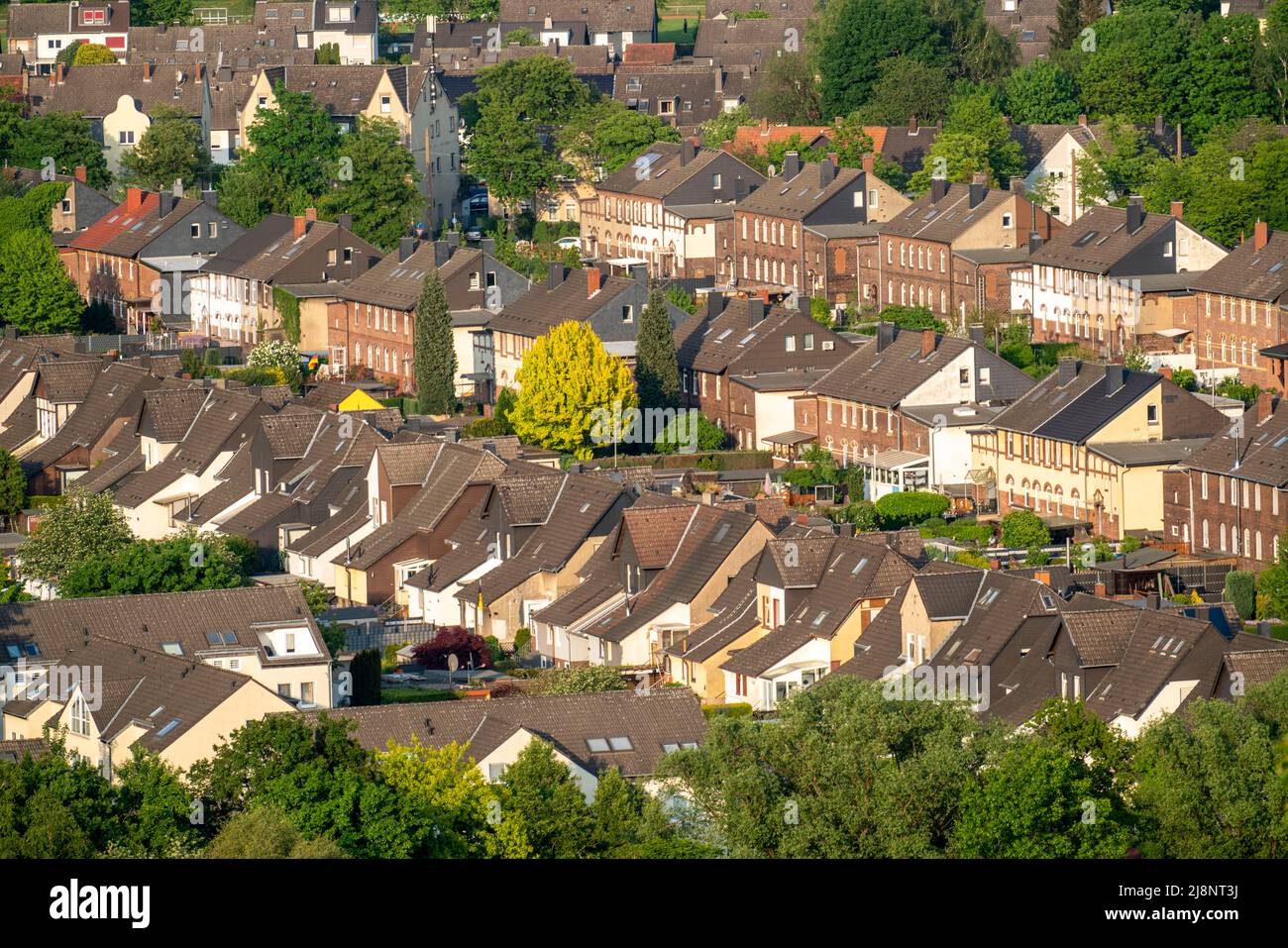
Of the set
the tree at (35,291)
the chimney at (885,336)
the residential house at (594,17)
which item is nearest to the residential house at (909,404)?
the chimney at (885,336)

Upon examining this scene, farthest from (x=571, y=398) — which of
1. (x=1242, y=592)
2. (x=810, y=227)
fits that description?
(x=810, y=227)

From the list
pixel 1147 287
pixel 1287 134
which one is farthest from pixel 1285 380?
pixel 1287 134

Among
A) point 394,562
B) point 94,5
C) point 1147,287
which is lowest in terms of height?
point 394,562

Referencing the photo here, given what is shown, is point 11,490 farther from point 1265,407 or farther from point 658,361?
point 1265,407

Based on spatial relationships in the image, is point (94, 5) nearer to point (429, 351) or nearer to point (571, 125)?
point (571, 125)

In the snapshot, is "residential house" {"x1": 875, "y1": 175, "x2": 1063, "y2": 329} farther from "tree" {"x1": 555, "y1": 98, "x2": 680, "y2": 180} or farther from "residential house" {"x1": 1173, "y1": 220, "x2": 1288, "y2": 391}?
"tree" {"x1": 555, "y1": 98, "x2": 680, "y2": 180}

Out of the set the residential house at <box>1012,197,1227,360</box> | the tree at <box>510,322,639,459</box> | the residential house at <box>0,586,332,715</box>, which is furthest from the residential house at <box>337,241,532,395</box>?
the residential house at <box>0,586,332,715</box>
